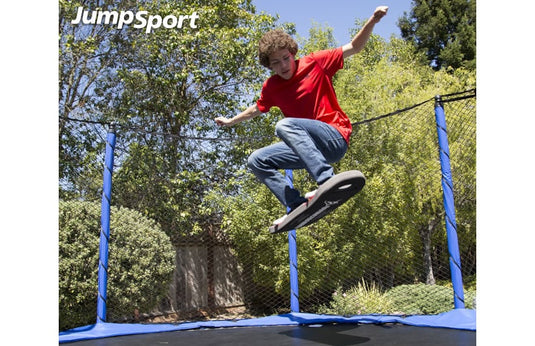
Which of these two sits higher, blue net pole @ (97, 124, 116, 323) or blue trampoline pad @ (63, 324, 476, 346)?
blue net pole @ (97, 124, 116, 323)

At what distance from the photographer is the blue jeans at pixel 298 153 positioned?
1906 mm

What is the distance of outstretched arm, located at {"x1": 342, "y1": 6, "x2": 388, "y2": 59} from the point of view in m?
1.77

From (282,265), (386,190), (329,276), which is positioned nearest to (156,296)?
(282,265)

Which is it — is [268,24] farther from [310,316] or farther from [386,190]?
[310,316]

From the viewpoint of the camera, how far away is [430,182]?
736cm

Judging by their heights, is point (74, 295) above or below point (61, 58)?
below

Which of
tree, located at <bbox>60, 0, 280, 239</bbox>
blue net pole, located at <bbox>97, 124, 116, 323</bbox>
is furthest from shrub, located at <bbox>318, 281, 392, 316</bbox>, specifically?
blue net pole, located at <bbox>97, 124, 116, 323</bbox>

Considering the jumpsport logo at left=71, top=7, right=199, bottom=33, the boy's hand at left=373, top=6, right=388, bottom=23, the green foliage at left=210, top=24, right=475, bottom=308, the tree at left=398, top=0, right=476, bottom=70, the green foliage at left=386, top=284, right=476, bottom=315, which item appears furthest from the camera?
the tree at left=398, top=0, right=476, bottom=70

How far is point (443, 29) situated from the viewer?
14.4m

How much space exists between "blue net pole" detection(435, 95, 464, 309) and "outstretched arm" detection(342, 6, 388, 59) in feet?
3.20

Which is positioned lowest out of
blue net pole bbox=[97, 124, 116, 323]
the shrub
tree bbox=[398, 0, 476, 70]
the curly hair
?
the shrub

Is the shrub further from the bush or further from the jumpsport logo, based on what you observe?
the jumpsport logo

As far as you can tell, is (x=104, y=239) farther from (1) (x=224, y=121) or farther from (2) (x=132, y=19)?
(2) (x=132, y=19)

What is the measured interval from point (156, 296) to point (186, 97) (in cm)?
341
